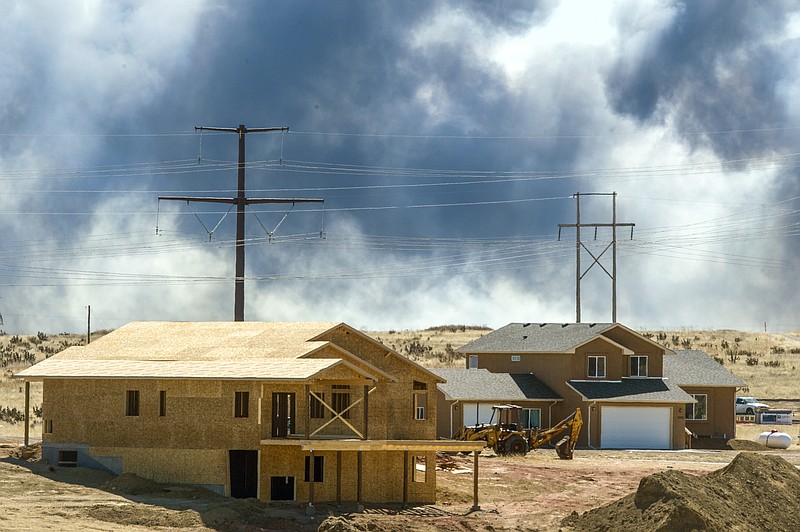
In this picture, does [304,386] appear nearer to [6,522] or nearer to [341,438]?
[341,438]

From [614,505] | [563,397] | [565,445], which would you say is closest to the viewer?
[614,505]

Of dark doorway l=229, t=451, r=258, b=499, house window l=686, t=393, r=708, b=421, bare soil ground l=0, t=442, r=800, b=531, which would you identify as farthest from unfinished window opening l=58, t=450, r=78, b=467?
house window l=686, t=393, r=708, b=421

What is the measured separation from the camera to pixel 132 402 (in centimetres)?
5281

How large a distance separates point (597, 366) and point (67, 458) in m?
42.3

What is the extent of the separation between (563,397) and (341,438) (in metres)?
36.2

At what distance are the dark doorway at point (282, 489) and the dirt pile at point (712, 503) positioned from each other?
10.2 metres

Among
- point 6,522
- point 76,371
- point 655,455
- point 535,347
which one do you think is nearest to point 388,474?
point 76,371

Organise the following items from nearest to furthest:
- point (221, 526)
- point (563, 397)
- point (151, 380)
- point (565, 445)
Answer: point (221, 526) → point (151, 380) → point (565, 445) → point (563, 397)

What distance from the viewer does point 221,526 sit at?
1793 inches

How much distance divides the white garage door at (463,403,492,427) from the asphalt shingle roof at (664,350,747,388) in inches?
510

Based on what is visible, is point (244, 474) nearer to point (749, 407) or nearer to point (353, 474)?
point (353, 474)

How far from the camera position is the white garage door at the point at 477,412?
284ft

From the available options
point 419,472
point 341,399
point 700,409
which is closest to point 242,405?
point 341,399

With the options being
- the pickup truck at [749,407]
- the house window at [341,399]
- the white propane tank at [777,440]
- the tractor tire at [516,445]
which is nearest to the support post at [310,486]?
the house window at [341,399]
